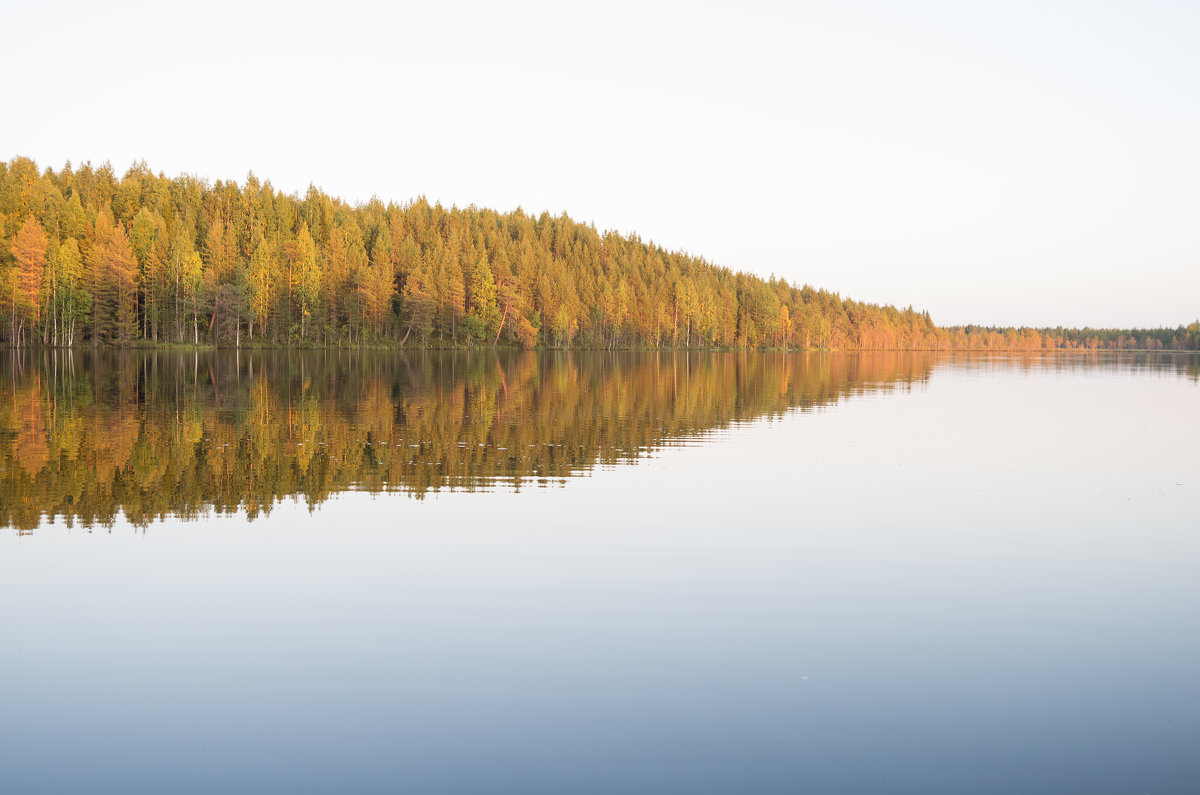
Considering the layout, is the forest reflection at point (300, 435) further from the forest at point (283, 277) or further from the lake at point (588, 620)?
the forest at point (283, 277)

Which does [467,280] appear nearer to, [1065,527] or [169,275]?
[169,275]

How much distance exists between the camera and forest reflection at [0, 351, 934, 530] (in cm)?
1823

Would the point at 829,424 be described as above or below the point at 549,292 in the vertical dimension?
below

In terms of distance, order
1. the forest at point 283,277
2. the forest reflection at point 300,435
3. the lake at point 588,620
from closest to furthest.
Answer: the lake at point 588,620
the forest reflection at point 300,435
the forest at point 283,277

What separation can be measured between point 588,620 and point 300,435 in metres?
18.7

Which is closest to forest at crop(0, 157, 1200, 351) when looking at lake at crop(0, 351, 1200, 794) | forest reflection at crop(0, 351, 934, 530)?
forest reflection at crop(0, 351, 934, 530)

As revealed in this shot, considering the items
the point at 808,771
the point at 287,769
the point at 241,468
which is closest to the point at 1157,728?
the point at 808,771

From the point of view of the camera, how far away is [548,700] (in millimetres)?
8297

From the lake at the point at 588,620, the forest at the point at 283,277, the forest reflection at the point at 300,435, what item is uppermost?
the forest at the point at 283,277

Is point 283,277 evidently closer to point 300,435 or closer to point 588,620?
point 300,435

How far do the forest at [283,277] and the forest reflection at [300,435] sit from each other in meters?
69.3

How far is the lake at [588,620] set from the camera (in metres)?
7.32

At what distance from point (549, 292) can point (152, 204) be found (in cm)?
6903

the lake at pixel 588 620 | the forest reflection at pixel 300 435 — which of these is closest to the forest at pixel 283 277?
the forest reflection at pixel 300 435
